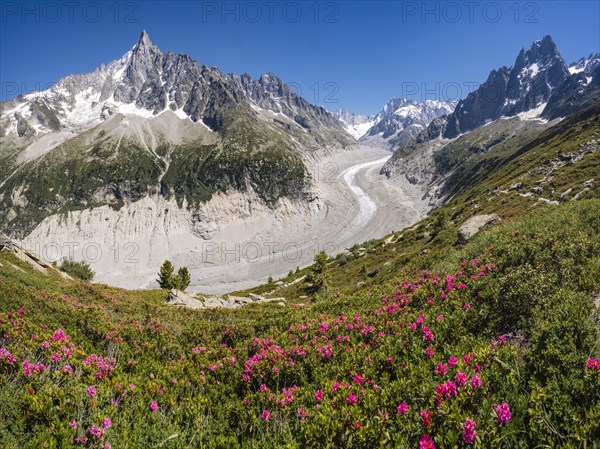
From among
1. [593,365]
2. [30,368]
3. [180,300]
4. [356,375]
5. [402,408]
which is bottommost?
[180,300]

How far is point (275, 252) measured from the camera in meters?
137

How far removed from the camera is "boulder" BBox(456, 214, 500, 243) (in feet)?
99.2

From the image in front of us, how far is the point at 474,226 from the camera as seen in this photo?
1272 inches

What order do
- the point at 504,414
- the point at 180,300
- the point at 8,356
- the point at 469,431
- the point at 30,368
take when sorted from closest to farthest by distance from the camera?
the point at 469,431 → the point at 504,414 → the point at 30,368 → the point at 8,356 → the point at 180,300

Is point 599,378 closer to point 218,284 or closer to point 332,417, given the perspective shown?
point 332,417

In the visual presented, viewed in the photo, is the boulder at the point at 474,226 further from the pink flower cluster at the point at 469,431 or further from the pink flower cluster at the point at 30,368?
the pink flower cluster at the point at 30,368

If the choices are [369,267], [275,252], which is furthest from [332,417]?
[275,252]

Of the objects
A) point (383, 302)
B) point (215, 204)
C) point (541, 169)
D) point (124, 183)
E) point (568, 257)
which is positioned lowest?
point (383, 302)

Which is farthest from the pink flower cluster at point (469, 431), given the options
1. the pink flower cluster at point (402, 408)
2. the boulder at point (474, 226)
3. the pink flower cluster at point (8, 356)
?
the boulder at point (474, 226)

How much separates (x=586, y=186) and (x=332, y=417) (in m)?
55.2

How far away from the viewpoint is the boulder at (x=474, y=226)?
3025cm

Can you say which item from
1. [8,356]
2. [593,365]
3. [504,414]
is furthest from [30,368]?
[593,365]

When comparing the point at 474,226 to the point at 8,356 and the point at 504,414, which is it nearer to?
the point at 504,414

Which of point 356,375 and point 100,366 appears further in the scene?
point 100,366
